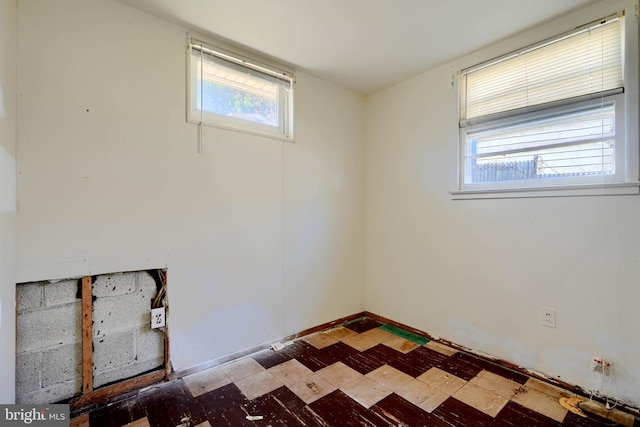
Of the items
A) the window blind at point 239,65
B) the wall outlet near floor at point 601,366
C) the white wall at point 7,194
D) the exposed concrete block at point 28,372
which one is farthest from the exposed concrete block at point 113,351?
the wall outlet near floor at point 601,366

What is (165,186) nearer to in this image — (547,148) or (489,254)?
(489,254)

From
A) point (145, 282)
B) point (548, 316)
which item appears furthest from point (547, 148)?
point (145, 282)

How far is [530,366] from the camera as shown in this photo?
1965 millimetres

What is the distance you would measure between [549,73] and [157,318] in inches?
118

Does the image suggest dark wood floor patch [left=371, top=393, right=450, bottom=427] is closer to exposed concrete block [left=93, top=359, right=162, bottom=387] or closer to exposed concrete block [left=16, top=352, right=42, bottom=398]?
exposed concrete block [left=93, top=359, right=162, bottom=387]

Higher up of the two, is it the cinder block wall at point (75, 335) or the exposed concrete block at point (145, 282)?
the exposed concrete block at point (145, 282)

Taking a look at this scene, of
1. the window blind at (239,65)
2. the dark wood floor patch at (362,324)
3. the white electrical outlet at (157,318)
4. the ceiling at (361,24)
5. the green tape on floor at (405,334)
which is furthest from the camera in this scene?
the dark wood floor patch at (362,324)

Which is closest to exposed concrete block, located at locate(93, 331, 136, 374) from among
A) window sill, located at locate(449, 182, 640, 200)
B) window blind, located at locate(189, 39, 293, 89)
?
window blind, located at locate(189, 39, 293, 89)

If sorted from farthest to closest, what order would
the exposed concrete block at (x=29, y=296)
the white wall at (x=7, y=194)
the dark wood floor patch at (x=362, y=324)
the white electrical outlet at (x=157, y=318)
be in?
the dark wood floor patch at (x=362, y=324), the white electrical outlet at (x=157, y=318), the exposed concrete block at (x=29, y=296), the white wall at (x=7, y=194)

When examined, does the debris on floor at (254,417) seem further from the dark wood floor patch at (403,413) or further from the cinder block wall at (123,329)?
the cinder block wall at (123,329)

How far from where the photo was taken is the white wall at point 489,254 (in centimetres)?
167

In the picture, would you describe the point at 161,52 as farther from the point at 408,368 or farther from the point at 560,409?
the point at 560,409

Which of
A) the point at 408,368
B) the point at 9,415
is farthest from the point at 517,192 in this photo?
the point at 9,415

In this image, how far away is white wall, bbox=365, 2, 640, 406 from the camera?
65.9 inches
